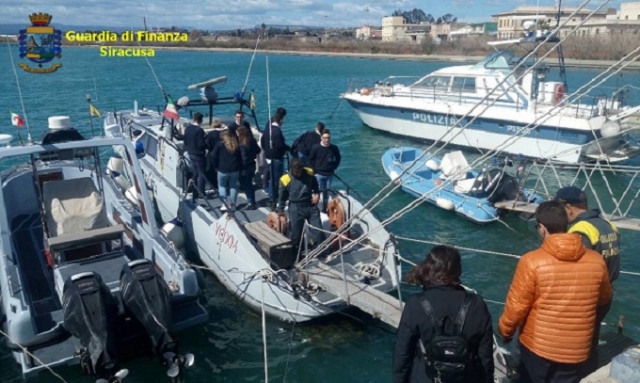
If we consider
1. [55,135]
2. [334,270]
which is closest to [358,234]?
[334,270]

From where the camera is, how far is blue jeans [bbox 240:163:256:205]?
10.8 meters

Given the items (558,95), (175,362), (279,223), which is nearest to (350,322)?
(279,223)

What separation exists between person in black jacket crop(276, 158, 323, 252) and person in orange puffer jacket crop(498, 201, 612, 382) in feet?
15.8

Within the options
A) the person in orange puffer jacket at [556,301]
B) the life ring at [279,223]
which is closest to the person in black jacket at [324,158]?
the life ring at [279,223]

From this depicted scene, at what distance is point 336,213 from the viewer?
9.96 metres

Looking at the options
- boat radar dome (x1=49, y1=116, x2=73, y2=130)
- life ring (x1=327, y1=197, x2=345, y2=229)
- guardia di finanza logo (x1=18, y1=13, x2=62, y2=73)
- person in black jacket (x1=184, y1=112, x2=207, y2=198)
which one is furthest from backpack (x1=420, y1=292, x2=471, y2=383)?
guardia di finanza logo (x1=18, y1=13, x2=62, y2=73)

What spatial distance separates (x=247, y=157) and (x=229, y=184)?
0.62 metres

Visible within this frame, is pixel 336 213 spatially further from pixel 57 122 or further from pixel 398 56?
pixel 398 56

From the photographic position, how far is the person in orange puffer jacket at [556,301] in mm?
3971

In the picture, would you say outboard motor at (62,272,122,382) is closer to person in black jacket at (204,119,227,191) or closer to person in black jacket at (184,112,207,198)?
person in black jacket at (204,119,227,191)

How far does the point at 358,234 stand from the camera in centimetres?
996

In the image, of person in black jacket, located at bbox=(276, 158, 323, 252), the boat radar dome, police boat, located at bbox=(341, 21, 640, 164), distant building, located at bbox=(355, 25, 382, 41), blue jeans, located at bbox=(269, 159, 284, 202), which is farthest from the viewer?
distant building, located at bbox=(355, 25, 382, 41)

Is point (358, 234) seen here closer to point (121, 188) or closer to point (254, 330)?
point (254, 330)

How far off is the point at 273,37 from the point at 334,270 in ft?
386
